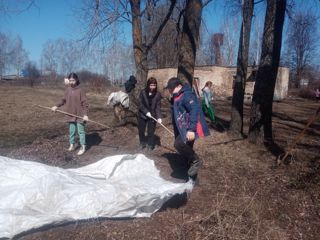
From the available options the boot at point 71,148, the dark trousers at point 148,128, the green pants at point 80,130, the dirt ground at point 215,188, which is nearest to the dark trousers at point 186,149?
the dirt ground at point 215,188

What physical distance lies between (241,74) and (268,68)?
1.36 m

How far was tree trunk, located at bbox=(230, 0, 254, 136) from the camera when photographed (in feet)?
→ 26.8

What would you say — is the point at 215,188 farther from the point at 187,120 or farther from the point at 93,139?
the point at 93,139

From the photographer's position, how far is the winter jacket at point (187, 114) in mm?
4762

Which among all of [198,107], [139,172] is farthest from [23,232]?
[198,107]

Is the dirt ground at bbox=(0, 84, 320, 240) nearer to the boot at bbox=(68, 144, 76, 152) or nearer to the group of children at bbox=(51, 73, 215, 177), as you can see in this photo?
the boot at bbox=(68, 144, 76, 152)

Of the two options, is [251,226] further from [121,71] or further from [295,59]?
[121,71]

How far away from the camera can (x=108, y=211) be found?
12.1 ft

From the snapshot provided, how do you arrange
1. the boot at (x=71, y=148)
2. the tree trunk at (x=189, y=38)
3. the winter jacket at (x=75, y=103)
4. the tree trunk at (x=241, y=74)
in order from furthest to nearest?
the tree trunk at (x=241, y=74) < the tree trunk at (x=189, y=38) < the boot at (x=71, y=148) < the winter jacket at (x=75, y=103)

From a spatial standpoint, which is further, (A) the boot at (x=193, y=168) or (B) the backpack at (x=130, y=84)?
(B) the backpack at (x=130, y=84)

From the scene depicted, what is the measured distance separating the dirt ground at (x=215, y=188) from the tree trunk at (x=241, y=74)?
406mm

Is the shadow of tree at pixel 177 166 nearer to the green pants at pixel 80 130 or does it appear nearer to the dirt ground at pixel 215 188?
the dirt ground at pixel 215 188

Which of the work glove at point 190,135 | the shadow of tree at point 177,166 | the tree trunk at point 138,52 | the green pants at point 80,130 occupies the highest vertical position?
the tree trunk at point 138,52

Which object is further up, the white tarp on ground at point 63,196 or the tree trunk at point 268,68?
the tree trunk at point 268,68
